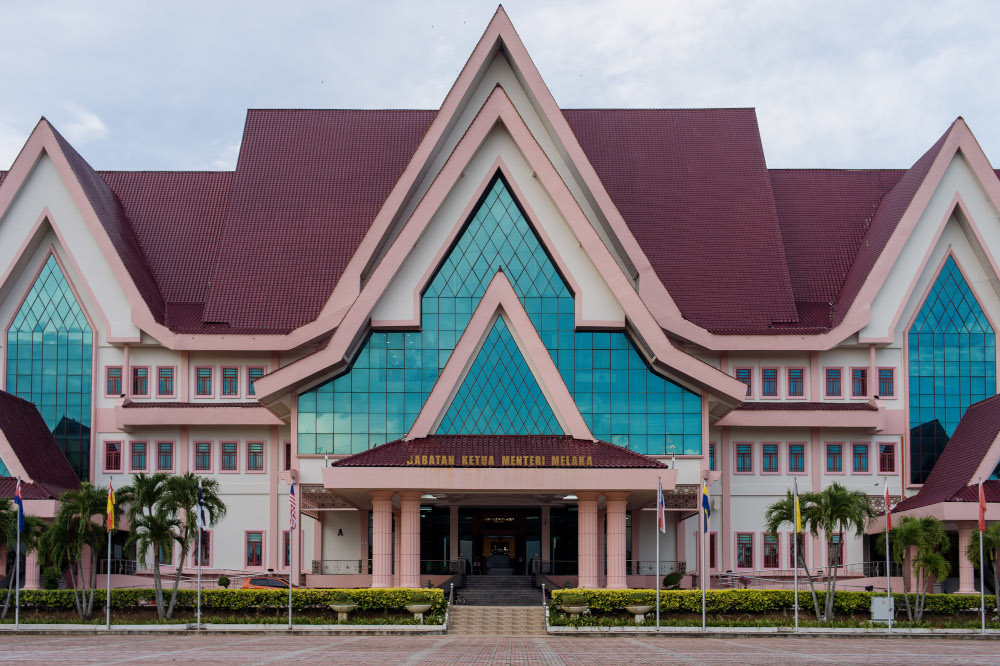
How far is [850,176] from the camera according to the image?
5622 cm

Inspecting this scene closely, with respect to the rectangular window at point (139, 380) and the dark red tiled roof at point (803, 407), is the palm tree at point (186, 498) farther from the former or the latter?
the dark red tiled roof at point (803, 407)

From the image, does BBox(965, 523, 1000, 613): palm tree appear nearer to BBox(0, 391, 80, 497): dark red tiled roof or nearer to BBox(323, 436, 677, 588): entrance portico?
BBox(323, 436, 677, 588): entrance portico

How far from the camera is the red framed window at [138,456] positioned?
49312 mm

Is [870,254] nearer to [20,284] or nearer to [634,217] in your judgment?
[634,217]

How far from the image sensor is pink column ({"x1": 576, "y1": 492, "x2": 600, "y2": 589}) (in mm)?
40000

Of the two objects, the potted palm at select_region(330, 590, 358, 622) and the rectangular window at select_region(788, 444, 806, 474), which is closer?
the potted palm at select_region(330, 590, 358, 622)

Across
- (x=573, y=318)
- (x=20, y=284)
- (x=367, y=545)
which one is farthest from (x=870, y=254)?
(x=20, y=284)

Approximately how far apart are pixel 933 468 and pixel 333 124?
99.9ft

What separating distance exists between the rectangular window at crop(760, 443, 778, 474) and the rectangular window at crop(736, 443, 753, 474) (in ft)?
1.50

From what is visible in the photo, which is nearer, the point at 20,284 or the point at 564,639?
the point at 564,639

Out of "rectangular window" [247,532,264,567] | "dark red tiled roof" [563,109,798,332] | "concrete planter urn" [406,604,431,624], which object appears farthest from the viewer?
"dark red tiled roof" [563,109,798,332]

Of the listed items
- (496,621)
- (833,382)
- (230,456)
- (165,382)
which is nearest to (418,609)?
(496,621)

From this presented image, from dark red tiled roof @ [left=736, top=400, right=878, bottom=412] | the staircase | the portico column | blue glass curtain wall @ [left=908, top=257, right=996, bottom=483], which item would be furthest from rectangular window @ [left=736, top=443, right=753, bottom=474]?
the portico column

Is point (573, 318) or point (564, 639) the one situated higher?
point (573, 318)
